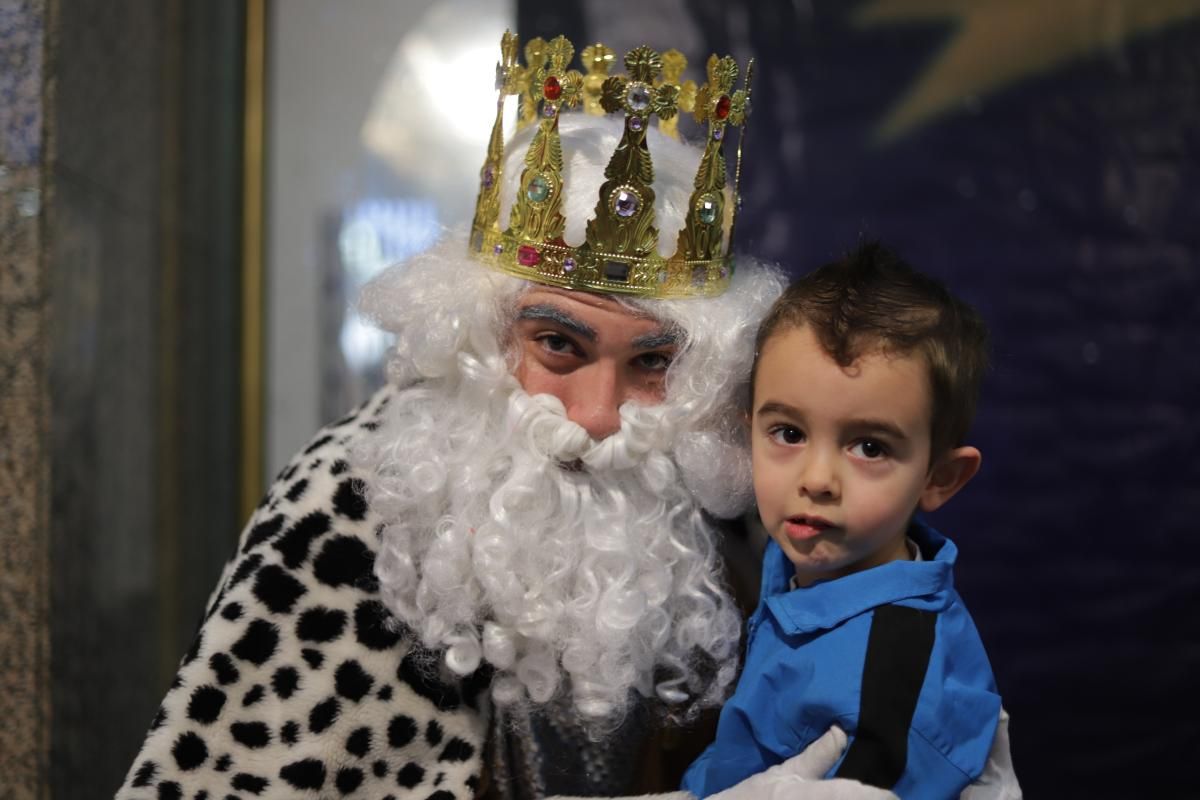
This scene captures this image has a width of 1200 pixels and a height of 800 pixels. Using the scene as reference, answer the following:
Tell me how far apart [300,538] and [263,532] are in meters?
0.08

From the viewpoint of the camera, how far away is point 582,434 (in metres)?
1.91

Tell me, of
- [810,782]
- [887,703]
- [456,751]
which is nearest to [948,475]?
[887,703]

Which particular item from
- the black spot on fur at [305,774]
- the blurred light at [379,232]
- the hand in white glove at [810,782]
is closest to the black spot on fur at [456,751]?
the black spot on fur at [305,774]

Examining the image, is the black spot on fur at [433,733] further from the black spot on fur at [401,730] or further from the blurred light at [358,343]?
the blurred light at [358,343]

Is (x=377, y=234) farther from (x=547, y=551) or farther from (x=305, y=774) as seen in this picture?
(x=305, y=774)

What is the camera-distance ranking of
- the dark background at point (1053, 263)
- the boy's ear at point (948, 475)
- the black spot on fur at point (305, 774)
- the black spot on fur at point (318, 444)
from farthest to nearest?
the dark background at point (1053, 263)
the black spot on fur at point (318, 444)
the black spot on fur at point (305, 774)
the boy's ear at point (948, 475)

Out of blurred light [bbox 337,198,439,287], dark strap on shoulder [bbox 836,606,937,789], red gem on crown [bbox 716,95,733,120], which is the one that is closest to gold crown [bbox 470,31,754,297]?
red gem on crown [bbox 716,95,733,120]

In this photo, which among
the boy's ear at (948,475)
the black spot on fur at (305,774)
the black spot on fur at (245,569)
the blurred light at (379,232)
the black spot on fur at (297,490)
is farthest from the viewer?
the blurred light at (379,232)

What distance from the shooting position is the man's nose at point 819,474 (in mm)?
1561

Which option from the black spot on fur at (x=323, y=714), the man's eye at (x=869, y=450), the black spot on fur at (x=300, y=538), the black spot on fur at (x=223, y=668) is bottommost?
the black spot on fur at (x=323, y=714)

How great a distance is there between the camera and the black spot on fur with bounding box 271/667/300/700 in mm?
1831

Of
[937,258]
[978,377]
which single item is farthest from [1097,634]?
[978,377]

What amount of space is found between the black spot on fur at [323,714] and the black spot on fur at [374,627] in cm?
12

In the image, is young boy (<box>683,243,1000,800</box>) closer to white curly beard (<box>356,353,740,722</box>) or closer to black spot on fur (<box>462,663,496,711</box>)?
white curly beard (<box>356,353,740,722</box>)
